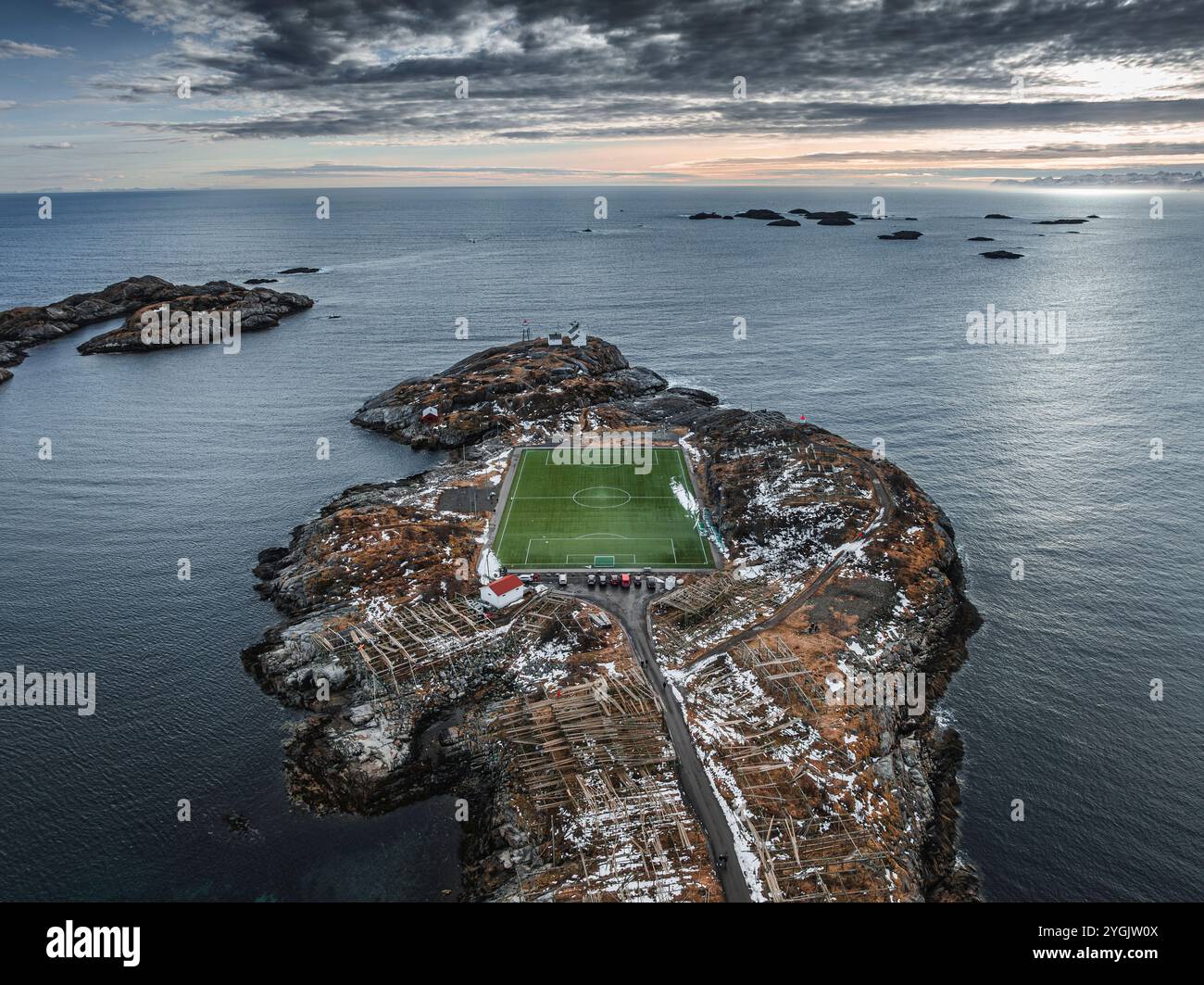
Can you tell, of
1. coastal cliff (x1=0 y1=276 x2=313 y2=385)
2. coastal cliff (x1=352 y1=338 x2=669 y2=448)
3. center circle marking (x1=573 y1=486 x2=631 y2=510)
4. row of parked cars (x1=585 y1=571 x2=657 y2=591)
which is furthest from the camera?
coastal cliff (x1=0 y1=276 x2=313 y2=385)

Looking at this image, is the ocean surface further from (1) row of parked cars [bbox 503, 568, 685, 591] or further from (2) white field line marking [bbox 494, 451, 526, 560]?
(1) row of parked cars [bbox 503, 568, 685, 591]

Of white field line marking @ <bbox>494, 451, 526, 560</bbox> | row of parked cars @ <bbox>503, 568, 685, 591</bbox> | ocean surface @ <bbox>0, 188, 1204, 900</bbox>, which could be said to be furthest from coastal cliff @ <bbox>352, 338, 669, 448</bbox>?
row of parked cars @ <bbox>503, 568, 685, 591</bbox>

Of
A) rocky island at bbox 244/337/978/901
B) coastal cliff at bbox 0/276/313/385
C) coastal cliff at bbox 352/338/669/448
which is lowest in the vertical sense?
rocky island at bbox 244/337/978/901

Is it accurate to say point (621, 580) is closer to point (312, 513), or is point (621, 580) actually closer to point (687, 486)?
point (687, 486)

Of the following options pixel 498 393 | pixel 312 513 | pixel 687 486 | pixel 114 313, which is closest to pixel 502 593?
pixel 687 486

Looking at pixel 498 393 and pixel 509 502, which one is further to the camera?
pixel 498 393

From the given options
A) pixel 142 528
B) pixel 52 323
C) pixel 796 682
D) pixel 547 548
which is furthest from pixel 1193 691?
pixel 52 323
